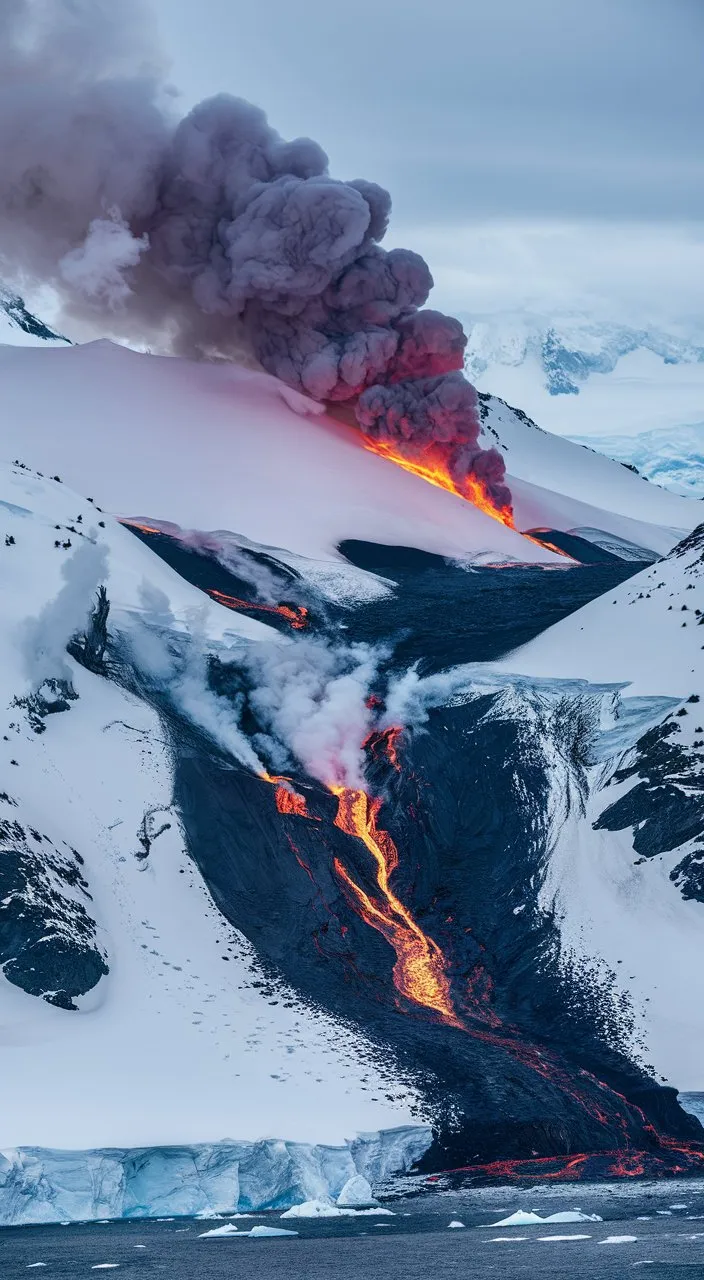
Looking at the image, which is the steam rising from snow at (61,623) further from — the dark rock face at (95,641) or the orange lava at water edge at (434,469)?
the orange lava at water edge at (434,469)

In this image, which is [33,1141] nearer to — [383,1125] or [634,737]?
[383,1125]

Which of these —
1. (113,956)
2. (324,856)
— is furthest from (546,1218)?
(324,856)

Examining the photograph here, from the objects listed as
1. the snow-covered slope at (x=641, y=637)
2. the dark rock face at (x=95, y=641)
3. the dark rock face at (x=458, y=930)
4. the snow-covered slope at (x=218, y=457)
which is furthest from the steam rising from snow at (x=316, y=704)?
the snow-covered slope at (x=218, y=457)

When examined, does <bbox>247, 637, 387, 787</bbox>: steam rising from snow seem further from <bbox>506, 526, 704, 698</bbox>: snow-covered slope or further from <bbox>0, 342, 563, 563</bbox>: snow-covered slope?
<bbox>0, 342, 563, 563</bbox>: snow-covered slope

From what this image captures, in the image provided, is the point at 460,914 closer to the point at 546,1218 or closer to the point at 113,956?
the point at 113,956

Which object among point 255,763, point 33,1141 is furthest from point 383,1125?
point 255,763
